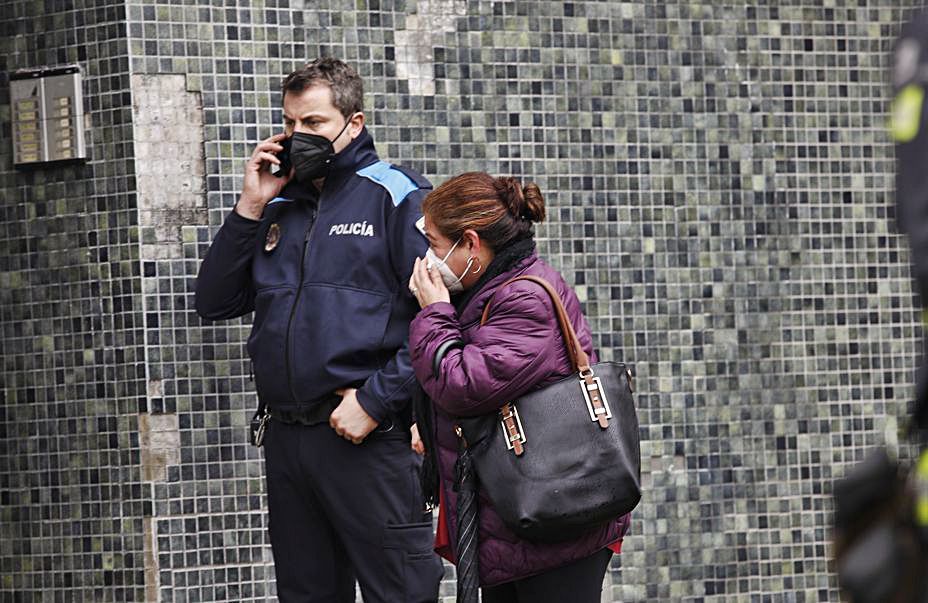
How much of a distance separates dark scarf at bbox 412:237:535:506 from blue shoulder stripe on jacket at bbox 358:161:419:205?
20.7 inches

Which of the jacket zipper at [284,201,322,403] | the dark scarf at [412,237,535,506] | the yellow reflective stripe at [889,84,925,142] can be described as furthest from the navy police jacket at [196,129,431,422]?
the yellow reflective stripe at [889,84,925,142]

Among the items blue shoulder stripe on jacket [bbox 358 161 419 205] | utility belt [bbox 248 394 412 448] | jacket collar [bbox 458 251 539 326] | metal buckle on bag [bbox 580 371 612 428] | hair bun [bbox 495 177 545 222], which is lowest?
utility belt [bbox 248 394 412 448]

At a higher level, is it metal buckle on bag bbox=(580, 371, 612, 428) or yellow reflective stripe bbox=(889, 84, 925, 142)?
yellow reflective stripe bbox=(889, 84, 925, 142)

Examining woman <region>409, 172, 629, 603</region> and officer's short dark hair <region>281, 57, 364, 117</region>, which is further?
officer's short dark hair <region>281, 57, 364, 117</region>

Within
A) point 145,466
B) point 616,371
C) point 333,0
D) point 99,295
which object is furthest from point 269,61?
point 616,371

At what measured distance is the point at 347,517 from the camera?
468 centimetres

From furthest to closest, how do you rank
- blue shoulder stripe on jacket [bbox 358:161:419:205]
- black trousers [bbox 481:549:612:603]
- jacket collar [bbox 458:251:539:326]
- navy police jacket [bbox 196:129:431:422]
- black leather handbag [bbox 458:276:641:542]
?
blue shoulder stripe on jacket [bbox 358:161:419:205]
navy police jacket [bbox 196:129:431:422]
jacket collar [bbox 458:251:539:326]
black trousers [bbox 481:549:612:603]
black leather handbag [bbox 458:276:641:542]

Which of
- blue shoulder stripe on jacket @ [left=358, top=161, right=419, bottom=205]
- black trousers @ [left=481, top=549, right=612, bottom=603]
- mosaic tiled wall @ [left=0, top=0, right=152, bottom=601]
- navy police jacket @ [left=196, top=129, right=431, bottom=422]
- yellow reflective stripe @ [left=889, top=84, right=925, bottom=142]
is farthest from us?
mosaic tiled wall @ [left=0, top=0, right=152, bottom=601]

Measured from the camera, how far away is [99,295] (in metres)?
5.73

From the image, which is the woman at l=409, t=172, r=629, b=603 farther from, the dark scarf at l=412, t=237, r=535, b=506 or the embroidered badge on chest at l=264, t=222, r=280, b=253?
the embroidered badge on chest at l=264, t=222, r=280, b=253

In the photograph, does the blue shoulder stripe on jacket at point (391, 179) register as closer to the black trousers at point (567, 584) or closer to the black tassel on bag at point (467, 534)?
the black tassel on bag at point (467, 534)

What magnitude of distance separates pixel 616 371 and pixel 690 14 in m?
2.79

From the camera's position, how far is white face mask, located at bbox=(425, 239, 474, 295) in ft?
14.0

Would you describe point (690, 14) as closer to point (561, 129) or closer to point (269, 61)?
point (561, 129)
